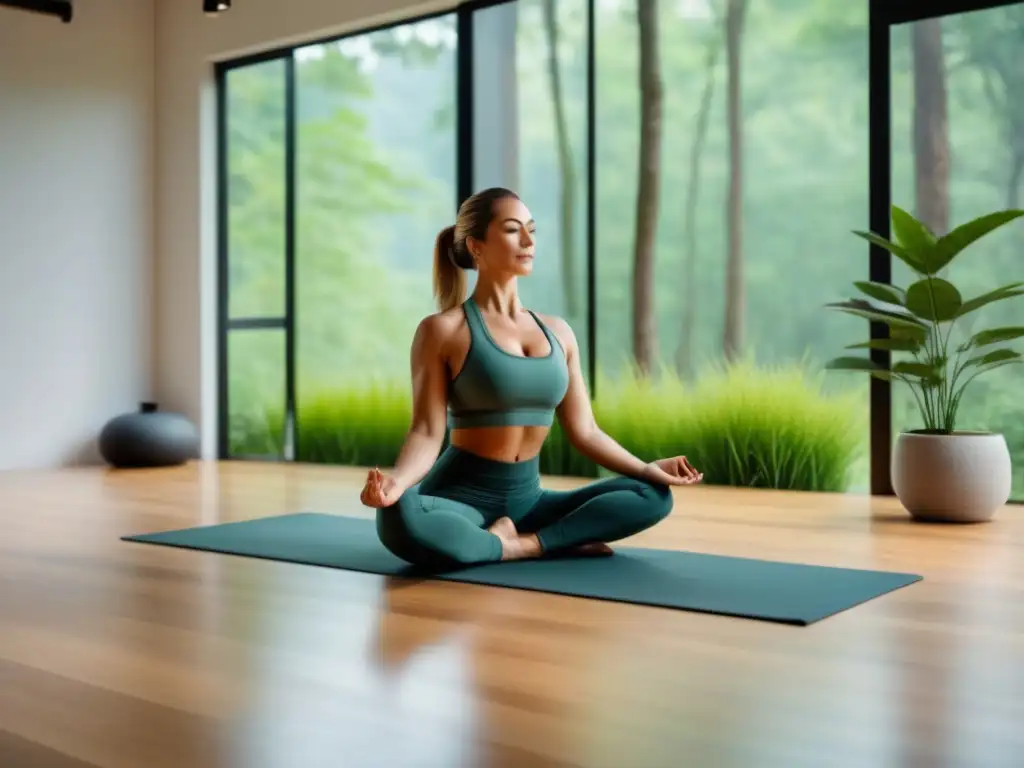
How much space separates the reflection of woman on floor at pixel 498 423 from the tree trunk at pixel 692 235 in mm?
2373

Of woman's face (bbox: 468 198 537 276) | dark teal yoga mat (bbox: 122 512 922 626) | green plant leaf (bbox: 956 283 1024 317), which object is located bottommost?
dark teal yoga mat (bbox: 122 512 922 626)

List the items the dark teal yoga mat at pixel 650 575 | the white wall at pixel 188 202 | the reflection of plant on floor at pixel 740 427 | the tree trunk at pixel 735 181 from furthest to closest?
the white wall at pixel 188 202, the tree trunk at pixel 735 181, the reflection of plant on floor at pixel 740 427, the dark teal yoga mat at pixel 650 575

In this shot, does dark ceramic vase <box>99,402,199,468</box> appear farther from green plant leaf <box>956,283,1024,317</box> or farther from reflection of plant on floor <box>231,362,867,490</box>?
green plant leaf <box>956,283,1024,317</box>

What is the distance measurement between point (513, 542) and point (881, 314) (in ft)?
5.54

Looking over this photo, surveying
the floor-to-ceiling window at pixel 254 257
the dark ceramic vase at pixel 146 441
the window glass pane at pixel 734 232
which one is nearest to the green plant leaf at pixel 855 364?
the window glass pane at pixel 734 232

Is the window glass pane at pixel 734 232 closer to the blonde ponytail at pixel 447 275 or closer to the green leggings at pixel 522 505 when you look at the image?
the green leggings at pixel 522 505

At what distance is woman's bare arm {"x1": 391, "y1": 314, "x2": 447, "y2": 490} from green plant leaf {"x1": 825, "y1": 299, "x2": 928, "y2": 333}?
5.22 ft

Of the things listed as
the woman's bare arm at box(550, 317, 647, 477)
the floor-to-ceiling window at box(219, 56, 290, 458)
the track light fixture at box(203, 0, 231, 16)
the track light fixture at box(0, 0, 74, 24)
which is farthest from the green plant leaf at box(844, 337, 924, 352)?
the track light fixture at box(0, 0, 74, 24)

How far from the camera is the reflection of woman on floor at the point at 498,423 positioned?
279 centimetres

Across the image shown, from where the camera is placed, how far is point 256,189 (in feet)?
21.6

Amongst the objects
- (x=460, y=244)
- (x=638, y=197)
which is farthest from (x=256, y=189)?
(x=460, y=244)

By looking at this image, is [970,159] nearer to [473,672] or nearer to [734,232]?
[734,232]

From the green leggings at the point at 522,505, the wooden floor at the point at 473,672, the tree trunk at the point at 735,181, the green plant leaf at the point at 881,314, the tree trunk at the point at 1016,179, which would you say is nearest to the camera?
the wooden floor at the point at 473,672

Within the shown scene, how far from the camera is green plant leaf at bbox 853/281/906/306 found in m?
3.86
